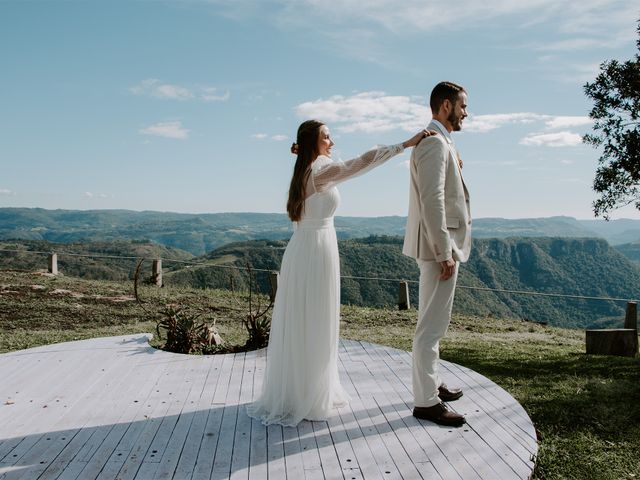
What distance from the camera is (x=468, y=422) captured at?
3479mm

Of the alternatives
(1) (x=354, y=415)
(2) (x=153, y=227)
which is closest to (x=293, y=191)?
(1) (x=354, y=415)

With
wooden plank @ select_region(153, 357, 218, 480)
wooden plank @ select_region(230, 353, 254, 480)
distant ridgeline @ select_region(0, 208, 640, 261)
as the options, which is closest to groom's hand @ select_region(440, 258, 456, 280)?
wooden plank @ select_region(230, 353, 254, 480)

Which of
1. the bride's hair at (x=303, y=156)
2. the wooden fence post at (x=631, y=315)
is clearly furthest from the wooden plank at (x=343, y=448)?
the wooden fence post at (x=631, y=315)

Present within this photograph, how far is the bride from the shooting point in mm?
3395

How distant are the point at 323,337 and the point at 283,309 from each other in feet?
1.00

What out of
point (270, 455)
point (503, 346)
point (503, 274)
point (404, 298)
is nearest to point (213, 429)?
point (270, 455)

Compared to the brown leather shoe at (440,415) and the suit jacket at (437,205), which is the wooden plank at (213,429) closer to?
the brown leather shoe at (440,415)

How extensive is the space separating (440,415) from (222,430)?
126 cm

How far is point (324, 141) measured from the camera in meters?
3.40

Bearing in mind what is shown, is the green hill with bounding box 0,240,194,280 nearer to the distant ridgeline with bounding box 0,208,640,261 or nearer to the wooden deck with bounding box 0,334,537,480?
the wooden deck with bounding box 0,334,537,480

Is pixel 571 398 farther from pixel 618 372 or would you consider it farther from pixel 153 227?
pixel 153 227

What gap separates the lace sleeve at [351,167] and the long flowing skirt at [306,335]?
1.06ft

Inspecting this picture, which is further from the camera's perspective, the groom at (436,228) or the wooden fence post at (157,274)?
the wooden fence post at (157,274)

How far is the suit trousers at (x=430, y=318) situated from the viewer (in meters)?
3.33
